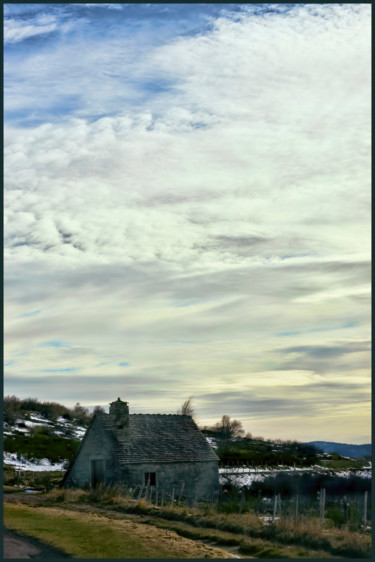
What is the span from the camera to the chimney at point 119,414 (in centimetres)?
4119

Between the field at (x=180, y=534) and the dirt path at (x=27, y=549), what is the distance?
0.36 meters

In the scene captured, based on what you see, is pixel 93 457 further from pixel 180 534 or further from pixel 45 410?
pixel 45 410

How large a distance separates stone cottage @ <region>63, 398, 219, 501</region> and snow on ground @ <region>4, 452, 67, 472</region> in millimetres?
18019

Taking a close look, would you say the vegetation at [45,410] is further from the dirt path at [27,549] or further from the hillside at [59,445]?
the dirt path at [27,549]

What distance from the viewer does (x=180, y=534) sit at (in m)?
23.2

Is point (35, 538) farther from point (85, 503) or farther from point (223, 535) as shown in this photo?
point (85, 503)

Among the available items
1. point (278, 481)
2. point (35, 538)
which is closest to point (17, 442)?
point (278, 481)

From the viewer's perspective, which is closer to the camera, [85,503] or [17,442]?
[85,503]

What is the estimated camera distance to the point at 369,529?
2286cm

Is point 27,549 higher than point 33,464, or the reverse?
point 27,549

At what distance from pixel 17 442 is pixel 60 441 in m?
5.63

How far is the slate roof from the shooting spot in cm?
3956

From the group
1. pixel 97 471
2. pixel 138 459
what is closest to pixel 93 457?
pixel 97 471

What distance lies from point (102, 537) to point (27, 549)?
2.74 m
